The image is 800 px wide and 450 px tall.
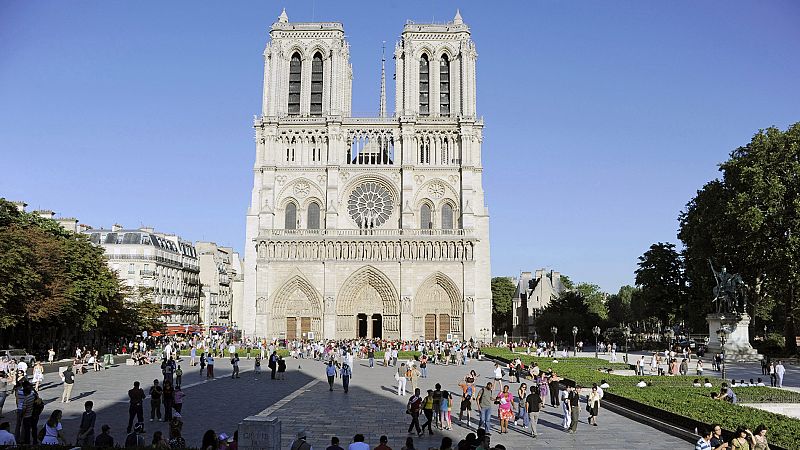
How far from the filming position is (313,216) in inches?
2579

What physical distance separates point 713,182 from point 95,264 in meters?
37.8

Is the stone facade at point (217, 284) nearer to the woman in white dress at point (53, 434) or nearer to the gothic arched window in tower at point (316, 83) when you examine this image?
the gothic arched window in tower at point (316, 83)

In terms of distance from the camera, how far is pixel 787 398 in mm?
21156

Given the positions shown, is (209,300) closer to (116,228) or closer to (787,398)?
(116,228)

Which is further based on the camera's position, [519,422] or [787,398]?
[787,398]

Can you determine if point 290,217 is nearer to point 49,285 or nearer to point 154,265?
point 154,265

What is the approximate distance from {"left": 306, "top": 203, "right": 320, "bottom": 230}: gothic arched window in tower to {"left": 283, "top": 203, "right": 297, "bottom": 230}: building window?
126cm

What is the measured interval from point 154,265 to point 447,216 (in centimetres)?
2781

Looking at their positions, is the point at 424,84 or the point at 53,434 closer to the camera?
the point at 53,434

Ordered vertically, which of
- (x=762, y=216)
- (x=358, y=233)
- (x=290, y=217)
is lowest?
(x=762, y=216)

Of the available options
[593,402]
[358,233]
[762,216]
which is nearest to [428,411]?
[593,402]

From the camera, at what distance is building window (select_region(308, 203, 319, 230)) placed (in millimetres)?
65312

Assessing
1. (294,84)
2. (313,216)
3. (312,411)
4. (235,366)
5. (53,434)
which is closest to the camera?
(53,434)

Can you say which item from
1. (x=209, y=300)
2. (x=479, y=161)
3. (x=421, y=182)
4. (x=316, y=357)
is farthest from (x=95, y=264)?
(x=209, y=300)
